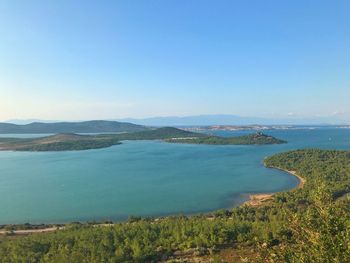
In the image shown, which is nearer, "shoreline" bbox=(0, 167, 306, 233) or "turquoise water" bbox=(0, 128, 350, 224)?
"shoreline" bbox=(0, 167, 306, 233)

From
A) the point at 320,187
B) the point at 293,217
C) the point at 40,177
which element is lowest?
the point at 40,177

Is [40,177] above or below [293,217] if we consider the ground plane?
below

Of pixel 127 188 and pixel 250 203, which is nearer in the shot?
pixel 250 203

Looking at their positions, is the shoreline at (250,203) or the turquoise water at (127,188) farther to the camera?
the turquoise water at (127,188)

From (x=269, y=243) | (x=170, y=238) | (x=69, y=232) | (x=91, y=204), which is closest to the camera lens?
Answer: (x=269, y=243)

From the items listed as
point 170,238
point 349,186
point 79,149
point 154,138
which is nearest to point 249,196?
point 349,186

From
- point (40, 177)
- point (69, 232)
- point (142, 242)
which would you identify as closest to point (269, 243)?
point (142, 242)

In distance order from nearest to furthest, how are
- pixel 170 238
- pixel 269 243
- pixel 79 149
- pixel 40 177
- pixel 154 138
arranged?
pixel 269 243, pixel 170 238, pixel 40 177, pixel 79 149, pixel 154 138

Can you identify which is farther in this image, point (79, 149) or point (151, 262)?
point (79, 149)

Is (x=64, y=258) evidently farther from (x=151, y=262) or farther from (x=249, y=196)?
(x=249, y=196)

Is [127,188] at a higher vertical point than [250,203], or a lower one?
lower
